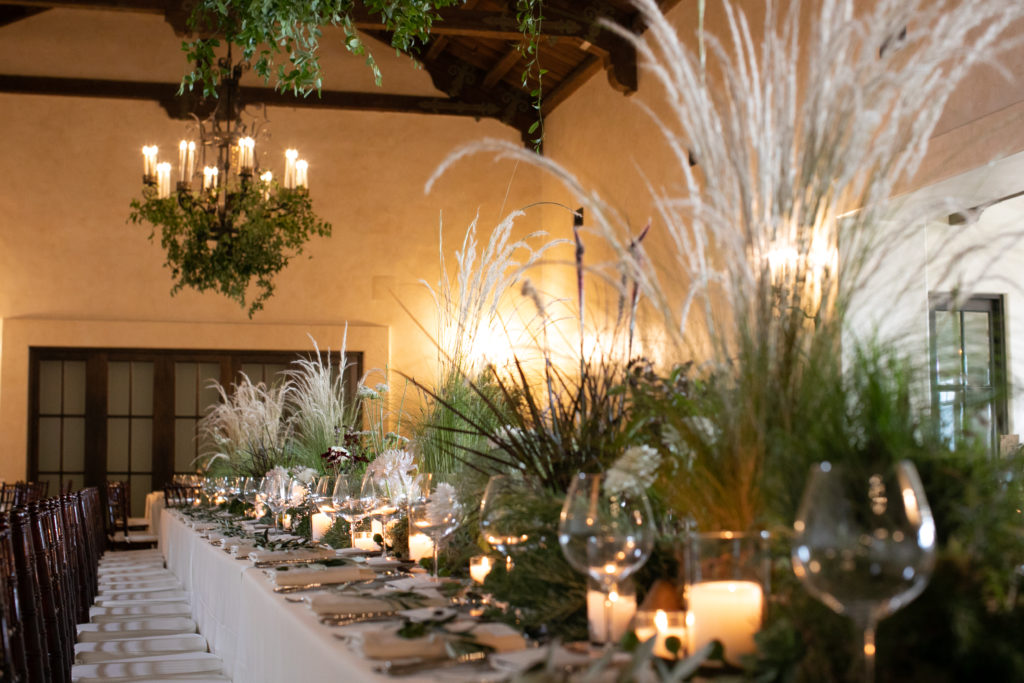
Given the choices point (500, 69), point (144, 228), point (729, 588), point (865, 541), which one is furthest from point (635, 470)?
point (144, 228)

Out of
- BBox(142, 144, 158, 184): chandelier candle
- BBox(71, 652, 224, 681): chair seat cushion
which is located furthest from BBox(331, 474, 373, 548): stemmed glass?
BBox(142, 144, 158, 184): chandelier candle

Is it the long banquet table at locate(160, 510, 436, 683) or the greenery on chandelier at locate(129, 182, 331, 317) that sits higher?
the greenery on chandelier at locate(129, 182, 331, 317)

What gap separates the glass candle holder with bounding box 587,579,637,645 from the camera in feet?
4.57

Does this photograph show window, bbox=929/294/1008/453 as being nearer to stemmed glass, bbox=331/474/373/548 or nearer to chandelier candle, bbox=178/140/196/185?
stemmed glass, bbox=331/474/373/548

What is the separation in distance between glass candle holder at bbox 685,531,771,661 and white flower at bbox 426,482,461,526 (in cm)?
92

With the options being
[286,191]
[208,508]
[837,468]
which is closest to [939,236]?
[286,191]

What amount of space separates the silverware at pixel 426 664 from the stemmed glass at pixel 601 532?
212 millimetres

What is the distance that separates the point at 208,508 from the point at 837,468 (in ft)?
15.6

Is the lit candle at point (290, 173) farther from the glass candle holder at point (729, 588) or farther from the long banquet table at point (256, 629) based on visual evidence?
the glass candle holder at point (729, 588)

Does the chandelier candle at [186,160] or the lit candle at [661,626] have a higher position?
the chandelier candle at [186,160]

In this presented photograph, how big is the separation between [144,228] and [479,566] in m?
9.50

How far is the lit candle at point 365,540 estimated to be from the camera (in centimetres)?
300

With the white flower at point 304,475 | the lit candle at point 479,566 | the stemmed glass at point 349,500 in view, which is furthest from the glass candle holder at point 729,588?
the white flower at point 304,475

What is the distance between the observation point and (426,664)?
4.56 feet
